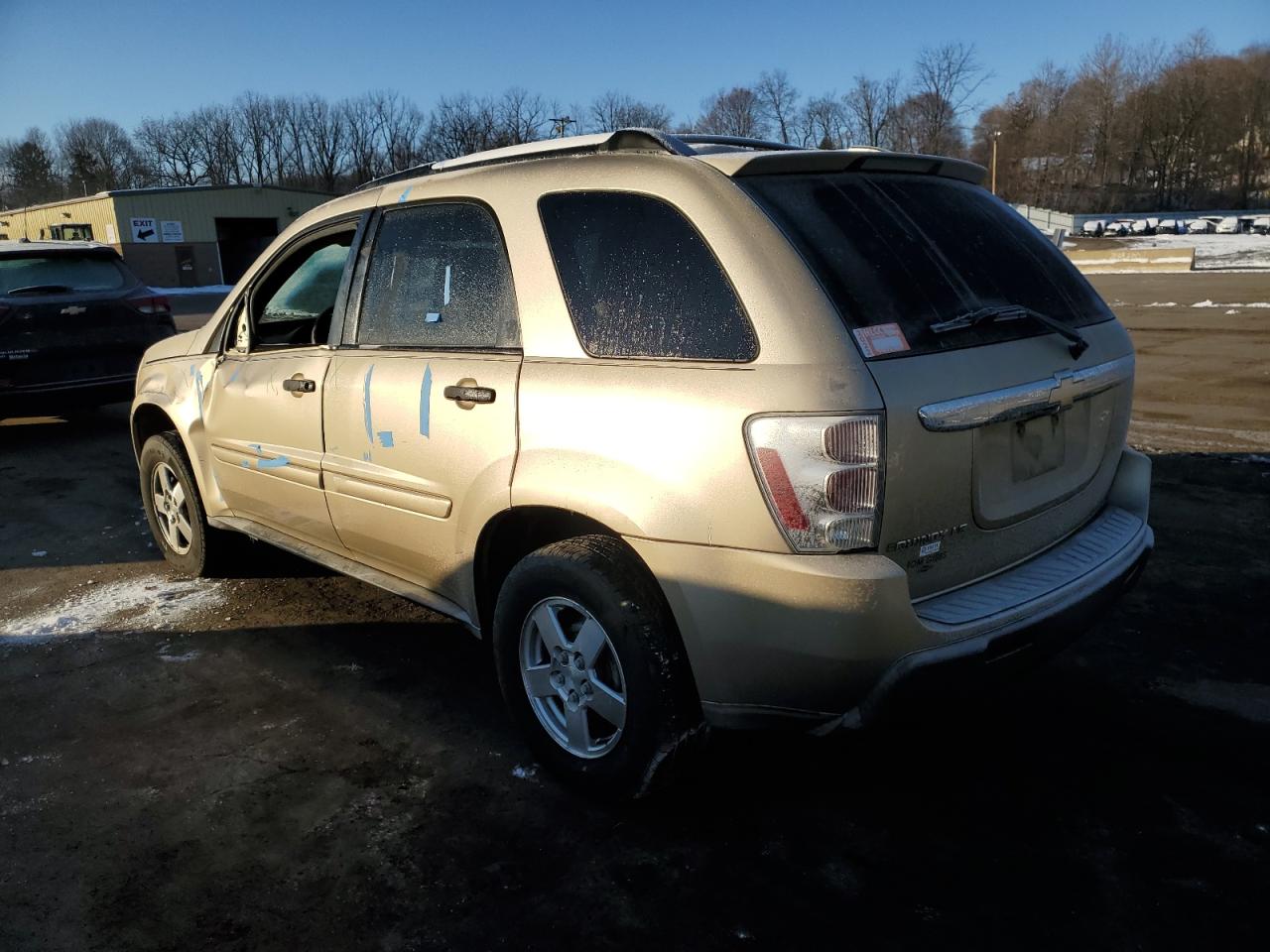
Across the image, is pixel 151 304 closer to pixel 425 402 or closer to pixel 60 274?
pixel 60 274

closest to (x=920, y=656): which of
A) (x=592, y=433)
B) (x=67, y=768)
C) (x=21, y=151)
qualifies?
(x=592, y=433)

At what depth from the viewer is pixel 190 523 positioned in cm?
480

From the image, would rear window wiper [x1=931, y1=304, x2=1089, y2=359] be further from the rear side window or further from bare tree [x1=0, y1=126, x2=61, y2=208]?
bare tree [x1=0, y1=126, x2=61, y2=208]

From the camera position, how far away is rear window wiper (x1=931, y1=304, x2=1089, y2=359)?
2.48 meters

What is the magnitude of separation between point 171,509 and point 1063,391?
4.33 meters

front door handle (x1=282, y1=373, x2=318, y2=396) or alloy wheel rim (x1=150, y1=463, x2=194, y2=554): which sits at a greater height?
front door handle (x1=282, y1=373, x2=318, y2=396)

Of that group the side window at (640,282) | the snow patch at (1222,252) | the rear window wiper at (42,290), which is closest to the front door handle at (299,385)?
the side window at (640,282)

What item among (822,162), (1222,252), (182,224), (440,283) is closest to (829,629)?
(822,162)

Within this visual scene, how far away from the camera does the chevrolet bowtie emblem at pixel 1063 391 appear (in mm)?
2641

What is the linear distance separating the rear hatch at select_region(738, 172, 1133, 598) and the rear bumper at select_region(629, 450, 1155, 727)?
0.38ft

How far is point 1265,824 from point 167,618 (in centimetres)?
432

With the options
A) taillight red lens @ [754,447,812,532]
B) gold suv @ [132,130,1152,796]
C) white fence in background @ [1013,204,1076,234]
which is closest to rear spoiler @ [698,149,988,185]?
gold suv @ [132,130,1152,796]

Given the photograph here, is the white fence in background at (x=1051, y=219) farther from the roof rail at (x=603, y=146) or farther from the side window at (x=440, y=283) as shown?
the side window at (x=440, y=283)

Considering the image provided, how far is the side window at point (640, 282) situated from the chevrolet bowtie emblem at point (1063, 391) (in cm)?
94
